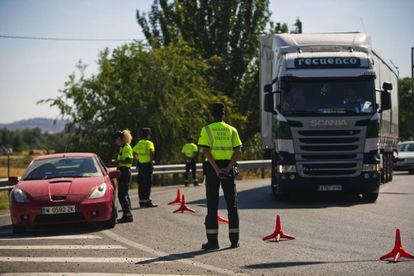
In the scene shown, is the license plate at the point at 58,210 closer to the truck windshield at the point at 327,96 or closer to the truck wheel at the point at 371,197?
the truck windshield at the point at 327,96

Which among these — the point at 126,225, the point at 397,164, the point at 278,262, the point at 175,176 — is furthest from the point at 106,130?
the point at 278,262

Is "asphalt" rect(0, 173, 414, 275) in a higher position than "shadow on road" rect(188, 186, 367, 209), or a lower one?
higher

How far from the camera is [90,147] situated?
1412 inches

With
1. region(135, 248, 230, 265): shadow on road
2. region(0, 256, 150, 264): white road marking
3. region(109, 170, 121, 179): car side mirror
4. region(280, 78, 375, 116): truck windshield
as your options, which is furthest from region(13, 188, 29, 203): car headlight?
region(280, 78, 375, 116): truck windshield

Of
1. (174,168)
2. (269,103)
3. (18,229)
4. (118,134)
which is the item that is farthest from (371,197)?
(174,168)

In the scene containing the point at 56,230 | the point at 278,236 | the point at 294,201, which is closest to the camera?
the point at 278,236

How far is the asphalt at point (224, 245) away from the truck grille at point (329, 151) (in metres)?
1.01

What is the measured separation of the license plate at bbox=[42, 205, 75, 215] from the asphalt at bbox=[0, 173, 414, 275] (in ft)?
1.21

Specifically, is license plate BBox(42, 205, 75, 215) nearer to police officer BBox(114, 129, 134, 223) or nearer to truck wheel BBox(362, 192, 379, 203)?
police officer BBox(114, 129, 134, 223)

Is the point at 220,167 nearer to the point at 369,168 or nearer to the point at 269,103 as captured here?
the point at 269,103

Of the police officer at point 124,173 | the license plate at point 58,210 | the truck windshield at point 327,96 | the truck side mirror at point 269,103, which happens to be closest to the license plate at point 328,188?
the truck windshield at point 327,96

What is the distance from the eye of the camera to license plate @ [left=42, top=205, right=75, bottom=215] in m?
12.4

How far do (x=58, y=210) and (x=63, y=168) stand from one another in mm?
1674

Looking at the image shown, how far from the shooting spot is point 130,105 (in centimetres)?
3550
